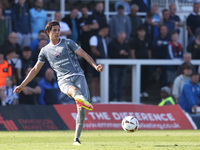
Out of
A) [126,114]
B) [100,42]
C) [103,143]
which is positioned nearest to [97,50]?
[100,42]

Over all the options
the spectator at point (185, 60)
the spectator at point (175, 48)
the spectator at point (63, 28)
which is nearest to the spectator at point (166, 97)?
the spectator at point (185, 60)

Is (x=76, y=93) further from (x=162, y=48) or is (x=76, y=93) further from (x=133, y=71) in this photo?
(x=162, y=48)

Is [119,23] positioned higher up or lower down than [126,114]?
higher up

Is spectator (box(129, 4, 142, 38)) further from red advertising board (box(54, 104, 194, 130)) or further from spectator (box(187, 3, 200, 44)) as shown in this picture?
red advertising board (box(54, 104, 194, 130))

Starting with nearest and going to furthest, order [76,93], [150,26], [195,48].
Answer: [76,93] → [195,48] → [150,26]

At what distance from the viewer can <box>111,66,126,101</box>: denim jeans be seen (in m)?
17.9

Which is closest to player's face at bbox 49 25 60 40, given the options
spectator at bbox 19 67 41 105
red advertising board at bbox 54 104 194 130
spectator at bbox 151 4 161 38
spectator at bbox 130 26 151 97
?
red advertising board at bbox 54 104 194 130

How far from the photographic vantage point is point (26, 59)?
16688 millimetres

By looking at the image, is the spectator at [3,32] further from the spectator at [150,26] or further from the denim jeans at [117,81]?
the spectator at [150,26]

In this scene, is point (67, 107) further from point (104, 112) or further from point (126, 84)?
point (126, 84)

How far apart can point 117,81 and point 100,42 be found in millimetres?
1514

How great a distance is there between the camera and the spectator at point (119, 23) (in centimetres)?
1845

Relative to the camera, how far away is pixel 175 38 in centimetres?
1850

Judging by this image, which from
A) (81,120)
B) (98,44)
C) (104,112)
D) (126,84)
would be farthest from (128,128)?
(126,84)
